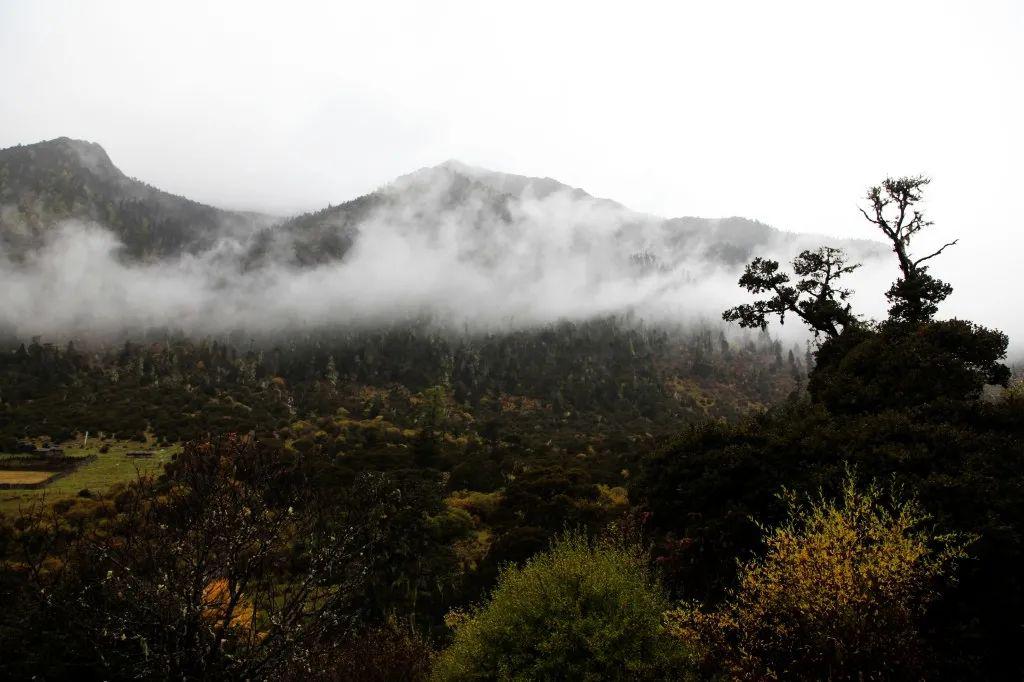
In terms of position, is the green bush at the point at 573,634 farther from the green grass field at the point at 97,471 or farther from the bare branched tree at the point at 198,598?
the green grass field at the point at 97,471

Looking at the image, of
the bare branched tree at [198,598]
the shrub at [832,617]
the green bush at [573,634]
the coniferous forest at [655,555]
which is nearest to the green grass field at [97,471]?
the coniferous forest at [655,555]

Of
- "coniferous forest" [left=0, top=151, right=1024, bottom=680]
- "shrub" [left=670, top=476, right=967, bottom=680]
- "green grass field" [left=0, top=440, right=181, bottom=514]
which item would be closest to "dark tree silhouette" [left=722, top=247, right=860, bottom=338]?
"coniferous forest" [left=0, top=151, right=1024, bottom=680]

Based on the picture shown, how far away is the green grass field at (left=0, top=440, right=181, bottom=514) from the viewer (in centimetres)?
5544

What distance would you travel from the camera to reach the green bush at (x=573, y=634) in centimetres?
1327

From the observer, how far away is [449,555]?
3534 cm

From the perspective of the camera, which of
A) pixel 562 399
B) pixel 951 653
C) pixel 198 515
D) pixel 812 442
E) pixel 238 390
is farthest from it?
pixel 562 399

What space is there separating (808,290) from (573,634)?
83.6 feet

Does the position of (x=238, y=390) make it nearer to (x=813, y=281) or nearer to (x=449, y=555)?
(x=449, y=555)

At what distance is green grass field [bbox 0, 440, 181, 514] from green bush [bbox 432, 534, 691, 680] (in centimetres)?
4475

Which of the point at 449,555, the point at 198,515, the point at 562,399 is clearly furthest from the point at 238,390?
the point at 198,515

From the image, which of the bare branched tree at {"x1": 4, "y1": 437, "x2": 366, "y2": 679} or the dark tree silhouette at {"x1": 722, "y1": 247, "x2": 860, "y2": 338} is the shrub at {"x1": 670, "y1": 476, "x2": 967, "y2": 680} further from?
the dark tree silhouette at {"x1": 722, "y1": 247, "x2": 860, "y2": 338}

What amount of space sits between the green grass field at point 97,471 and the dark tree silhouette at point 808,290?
166ft

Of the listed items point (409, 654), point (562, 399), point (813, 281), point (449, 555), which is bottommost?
point (562, 399)

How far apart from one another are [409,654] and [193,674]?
8.41 meters
